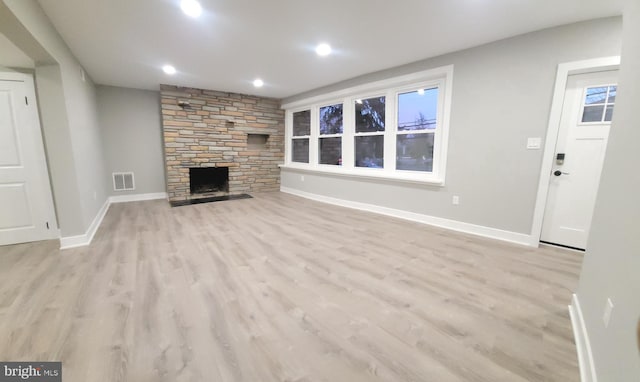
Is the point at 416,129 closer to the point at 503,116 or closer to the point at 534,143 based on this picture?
the point at 503,116

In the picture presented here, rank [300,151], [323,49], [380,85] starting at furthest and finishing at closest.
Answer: [300,151], [380,85], [323,49]

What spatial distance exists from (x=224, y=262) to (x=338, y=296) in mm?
1267

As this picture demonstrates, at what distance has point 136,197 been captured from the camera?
5566mm

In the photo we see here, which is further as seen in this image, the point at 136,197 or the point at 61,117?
the point at 136,197

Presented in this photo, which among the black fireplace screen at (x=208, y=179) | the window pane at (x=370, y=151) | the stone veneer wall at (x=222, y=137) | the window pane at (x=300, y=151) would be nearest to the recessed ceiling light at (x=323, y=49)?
the window pane at (x=370, y=151)

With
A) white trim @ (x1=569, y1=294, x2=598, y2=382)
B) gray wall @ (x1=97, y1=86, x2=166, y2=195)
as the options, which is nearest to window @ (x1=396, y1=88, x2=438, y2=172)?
white trim @ (x1=569, y1=294, x2=598, y2=382)

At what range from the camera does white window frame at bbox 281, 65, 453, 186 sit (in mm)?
3672

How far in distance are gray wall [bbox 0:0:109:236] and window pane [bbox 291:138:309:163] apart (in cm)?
410

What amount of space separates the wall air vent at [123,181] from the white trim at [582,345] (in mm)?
6950

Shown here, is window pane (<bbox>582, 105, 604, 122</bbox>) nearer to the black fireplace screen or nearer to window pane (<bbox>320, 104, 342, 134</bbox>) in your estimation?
window pane (<bbox>320, 104, 342, 134</bbox>)

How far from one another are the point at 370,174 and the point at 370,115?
113 cm

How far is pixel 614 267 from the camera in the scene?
47.1 inches

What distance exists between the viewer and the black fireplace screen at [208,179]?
19.4 feet

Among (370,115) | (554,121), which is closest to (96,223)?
(370,115)
